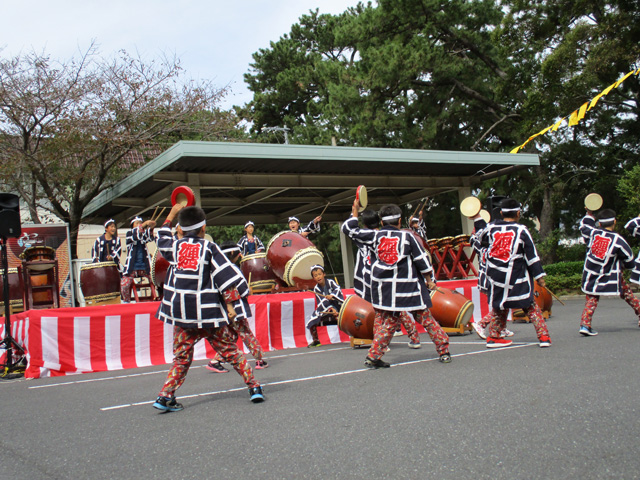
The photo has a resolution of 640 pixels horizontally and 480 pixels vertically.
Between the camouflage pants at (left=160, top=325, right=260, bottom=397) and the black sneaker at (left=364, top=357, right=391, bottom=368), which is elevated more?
the camouflage pants at (left=160, top=325, right=260, bottom=397)

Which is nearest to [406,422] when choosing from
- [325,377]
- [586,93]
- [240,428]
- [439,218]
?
[240,428]

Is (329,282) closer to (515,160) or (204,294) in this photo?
(204,294)

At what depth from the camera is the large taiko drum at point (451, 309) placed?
310 inches

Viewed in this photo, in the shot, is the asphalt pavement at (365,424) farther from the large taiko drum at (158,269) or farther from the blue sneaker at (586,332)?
the large taiko drum at (158,269)

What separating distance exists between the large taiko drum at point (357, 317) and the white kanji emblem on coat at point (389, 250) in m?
1.87

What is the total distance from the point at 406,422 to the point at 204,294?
5.77ft

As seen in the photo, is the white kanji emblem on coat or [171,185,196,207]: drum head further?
the white kanji emblem on coat

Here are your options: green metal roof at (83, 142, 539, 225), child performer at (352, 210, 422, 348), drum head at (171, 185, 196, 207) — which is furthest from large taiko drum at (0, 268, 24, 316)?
drum head at (171, 185, 196, 207)

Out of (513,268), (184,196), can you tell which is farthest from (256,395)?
(513,268)

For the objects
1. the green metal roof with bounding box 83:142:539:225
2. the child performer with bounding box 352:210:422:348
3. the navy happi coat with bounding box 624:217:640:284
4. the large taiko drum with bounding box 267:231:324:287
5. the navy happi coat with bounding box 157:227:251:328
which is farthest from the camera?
the green metal roof with bounding box 83:142:539:225

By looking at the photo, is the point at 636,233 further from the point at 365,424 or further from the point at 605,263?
the point at 365,424

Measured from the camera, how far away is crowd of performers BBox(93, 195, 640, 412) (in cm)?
427

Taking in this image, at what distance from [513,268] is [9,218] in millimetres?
5877

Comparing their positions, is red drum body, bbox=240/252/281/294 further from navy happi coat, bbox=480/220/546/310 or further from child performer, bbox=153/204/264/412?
child performer, bbox=153/204/264/412
